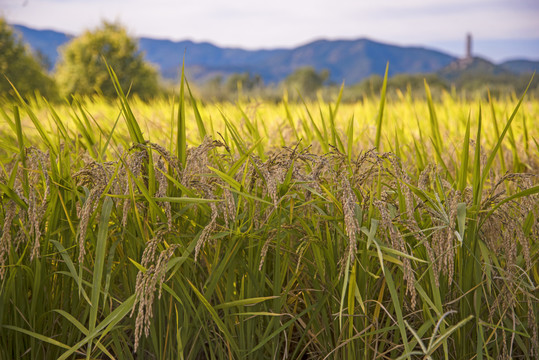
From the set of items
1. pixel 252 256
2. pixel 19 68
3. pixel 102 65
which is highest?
pixel 102 65

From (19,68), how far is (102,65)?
2.11m

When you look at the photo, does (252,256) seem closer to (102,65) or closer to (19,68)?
(19,68)

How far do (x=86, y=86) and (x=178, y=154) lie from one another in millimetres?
11901

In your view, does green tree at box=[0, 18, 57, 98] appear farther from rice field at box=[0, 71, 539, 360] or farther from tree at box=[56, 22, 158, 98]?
rice field at box=[0, 71, 539, 360]

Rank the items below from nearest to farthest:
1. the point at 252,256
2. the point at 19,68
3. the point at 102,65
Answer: the point at 252,256 → the point at 19,68 → the point at 102,65

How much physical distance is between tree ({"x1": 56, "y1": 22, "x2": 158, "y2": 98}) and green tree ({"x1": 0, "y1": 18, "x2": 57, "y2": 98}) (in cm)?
110

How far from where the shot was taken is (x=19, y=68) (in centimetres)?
1043

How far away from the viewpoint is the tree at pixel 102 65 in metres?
12.0

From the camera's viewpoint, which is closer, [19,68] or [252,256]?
[252,256]

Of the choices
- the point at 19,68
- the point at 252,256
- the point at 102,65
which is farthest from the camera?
the point at 102,65

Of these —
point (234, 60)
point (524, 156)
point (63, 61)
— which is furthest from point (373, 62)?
point (524, 156)

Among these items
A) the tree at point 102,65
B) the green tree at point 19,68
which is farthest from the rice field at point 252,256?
the tree at point 102,65

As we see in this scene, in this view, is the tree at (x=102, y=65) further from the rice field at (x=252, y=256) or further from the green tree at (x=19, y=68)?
the rice field at (x=252, y=256)

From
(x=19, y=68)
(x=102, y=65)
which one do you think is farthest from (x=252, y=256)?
(x=102, y=65)
